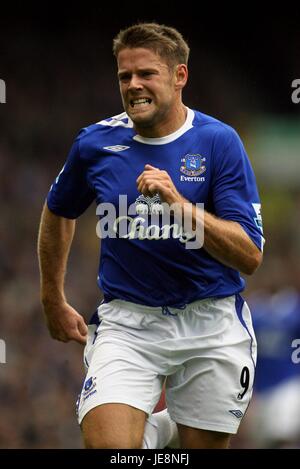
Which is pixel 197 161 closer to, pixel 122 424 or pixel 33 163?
pixel 122 424

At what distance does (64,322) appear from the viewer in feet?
19.5

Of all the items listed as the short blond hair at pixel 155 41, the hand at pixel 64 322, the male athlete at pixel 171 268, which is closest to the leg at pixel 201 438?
the male athlete at pixel 171 268

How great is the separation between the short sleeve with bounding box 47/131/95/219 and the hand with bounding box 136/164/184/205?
79 centimetres

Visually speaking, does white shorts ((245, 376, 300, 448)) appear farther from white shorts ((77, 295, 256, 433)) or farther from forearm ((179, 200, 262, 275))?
forearm ((179, 200, 262, 275))

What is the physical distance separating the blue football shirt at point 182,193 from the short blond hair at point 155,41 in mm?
354

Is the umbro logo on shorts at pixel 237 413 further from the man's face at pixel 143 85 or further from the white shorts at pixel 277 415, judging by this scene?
the white shorts at pixel 277 415

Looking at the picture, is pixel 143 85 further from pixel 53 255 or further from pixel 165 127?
pixel 53 255

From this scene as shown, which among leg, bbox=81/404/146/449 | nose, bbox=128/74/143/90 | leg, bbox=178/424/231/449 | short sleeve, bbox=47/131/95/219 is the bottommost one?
leg, bbox=178/424/231/449

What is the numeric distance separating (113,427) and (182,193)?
1.18 m

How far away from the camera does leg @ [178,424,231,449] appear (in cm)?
540

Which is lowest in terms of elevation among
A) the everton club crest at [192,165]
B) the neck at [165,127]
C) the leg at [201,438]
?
the leg at [201,438]

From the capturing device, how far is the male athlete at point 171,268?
5293 millimetres

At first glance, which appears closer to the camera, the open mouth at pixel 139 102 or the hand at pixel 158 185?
the hand at pixel 158 185

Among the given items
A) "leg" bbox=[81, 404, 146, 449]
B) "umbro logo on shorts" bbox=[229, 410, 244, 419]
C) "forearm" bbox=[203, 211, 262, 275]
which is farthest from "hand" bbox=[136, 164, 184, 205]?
"umbro logo on shorts" bbox=[229, 410, 244, 419]
